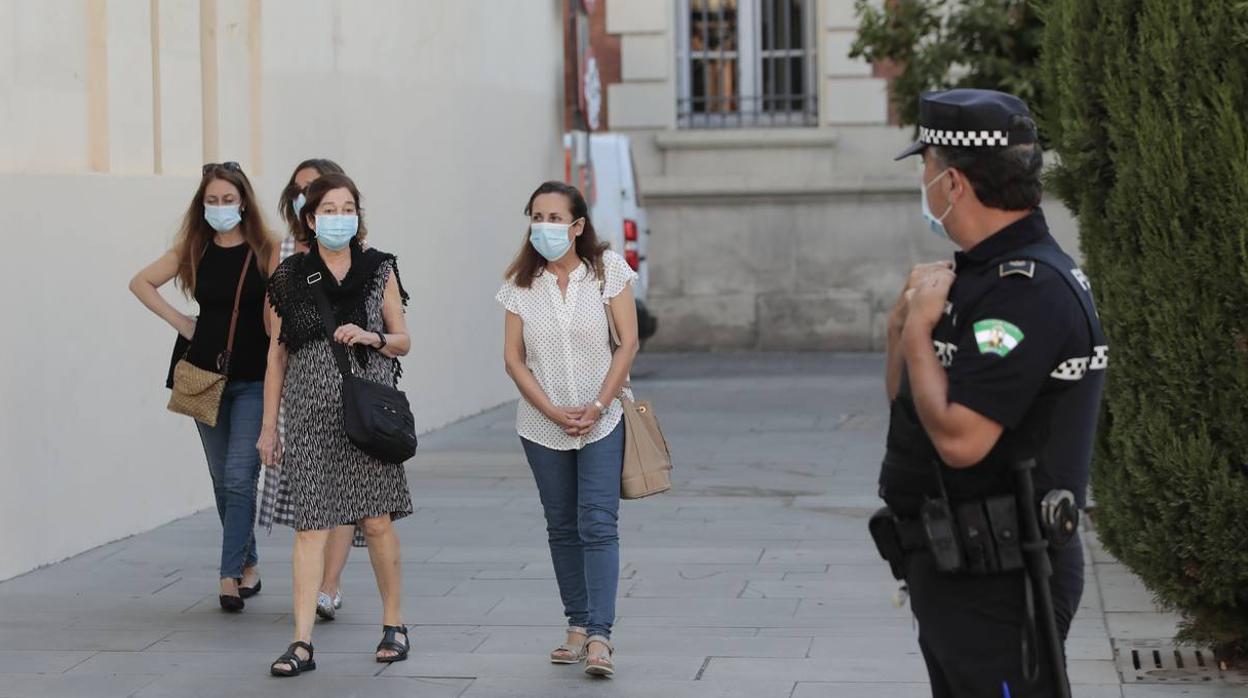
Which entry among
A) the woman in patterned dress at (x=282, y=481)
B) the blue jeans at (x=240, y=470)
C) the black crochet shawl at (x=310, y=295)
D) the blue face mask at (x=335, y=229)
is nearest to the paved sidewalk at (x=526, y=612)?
the woman in patterned dress at (x=282, y=481)

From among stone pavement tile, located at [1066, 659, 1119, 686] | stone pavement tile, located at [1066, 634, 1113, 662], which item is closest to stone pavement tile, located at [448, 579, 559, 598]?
stone pavement tile, located at [1066, 634, 1113, 662]

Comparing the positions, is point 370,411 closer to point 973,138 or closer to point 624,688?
point 624,688

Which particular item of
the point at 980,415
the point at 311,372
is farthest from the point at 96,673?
the point at 980,415

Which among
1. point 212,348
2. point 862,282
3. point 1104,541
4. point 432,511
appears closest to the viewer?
point 1104,541

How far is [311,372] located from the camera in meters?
6.61

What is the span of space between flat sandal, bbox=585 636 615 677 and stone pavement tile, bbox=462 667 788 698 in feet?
0.10

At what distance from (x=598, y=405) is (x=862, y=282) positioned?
15.4m

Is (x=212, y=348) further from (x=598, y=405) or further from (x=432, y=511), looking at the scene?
(x=432, y=511)

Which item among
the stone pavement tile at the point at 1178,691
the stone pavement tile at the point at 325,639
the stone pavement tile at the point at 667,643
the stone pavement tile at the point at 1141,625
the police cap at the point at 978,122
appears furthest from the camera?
the stone pavement tile at the point at 1141,625

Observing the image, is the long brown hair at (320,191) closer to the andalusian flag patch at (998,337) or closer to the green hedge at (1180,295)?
the green hedge at (1180,295)

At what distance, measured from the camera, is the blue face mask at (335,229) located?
661 centimetres

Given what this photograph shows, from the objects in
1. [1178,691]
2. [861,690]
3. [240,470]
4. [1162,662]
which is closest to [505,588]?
[240,470]

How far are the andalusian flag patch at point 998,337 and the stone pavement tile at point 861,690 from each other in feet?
9.52

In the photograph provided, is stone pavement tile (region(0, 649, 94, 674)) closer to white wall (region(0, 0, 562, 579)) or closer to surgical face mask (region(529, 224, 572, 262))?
white wall (region(0, 0, 562, 579))
